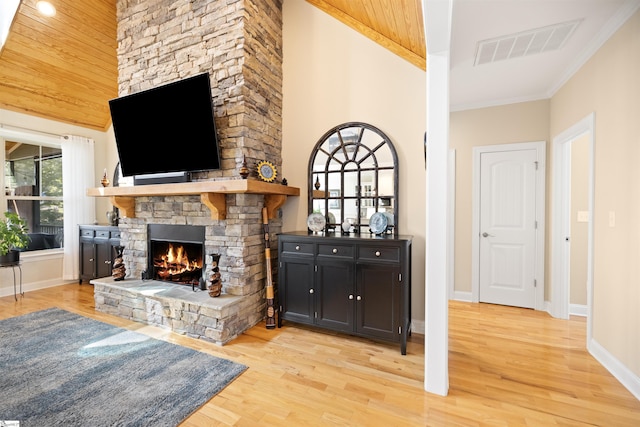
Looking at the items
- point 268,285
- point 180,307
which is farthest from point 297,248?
point 180,307

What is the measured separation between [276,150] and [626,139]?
3043 millimetres

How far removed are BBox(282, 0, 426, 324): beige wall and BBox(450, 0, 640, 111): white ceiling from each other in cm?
54

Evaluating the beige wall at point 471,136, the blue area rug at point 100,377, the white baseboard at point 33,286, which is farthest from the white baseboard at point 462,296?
the white baseboard at point 33,286

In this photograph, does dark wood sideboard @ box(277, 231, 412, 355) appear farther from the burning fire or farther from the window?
the window

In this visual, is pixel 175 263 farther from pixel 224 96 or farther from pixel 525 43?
pixel 525 43

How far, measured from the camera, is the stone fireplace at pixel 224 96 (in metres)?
2.86

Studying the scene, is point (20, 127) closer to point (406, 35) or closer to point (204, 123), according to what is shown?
point (204, 123)

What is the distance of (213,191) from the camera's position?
2656 mm

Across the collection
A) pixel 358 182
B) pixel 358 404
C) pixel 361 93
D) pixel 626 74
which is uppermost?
pixel 361 93

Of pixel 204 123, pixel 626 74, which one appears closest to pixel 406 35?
pixel 626 74

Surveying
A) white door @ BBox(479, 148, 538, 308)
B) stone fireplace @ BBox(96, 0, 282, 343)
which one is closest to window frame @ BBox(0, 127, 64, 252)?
stone fireplace @ BBox(96, 0, 282, 343)

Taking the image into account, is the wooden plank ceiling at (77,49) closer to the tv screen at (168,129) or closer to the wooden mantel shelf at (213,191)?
the tv screen at (168,129)

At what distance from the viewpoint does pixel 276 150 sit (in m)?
3.36

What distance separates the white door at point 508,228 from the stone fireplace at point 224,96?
271cm
